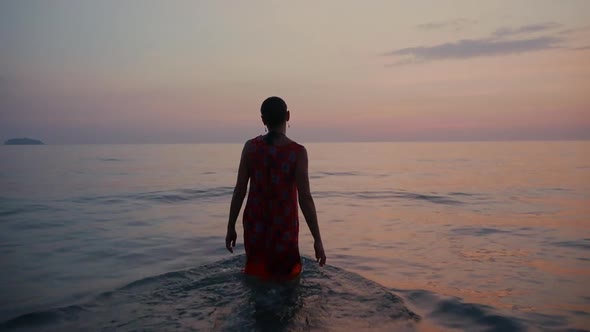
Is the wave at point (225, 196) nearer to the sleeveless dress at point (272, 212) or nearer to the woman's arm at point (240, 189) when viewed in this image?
the woman's arm at point (240, 189)

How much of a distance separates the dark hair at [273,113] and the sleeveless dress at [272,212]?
3.5 inches

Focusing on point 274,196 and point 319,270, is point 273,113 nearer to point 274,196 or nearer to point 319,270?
point 274,196

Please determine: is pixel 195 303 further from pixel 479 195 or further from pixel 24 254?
pixel 479 195

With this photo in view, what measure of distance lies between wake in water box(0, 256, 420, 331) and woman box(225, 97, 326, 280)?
1.02 feet

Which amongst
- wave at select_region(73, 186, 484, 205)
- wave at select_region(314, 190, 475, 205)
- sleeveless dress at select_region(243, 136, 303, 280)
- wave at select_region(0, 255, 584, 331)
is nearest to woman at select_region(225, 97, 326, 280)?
sleeveless dress at select_region(243, 136, 303, 280)

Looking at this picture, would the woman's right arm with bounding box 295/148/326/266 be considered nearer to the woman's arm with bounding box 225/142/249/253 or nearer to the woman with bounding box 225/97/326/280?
the woman with bounding box 225/97/326/280

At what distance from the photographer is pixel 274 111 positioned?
395cm

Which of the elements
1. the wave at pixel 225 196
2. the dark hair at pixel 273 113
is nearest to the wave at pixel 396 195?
the wave at pixel 225 196

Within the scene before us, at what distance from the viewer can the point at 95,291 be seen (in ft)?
16.8

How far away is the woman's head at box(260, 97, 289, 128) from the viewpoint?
3.95 meters

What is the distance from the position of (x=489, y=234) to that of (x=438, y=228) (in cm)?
114

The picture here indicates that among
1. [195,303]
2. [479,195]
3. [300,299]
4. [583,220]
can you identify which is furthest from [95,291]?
[479,195]

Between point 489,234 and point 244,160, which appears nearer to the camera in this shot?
point 244,160

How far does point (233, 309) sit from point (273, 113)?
6.53 feet
